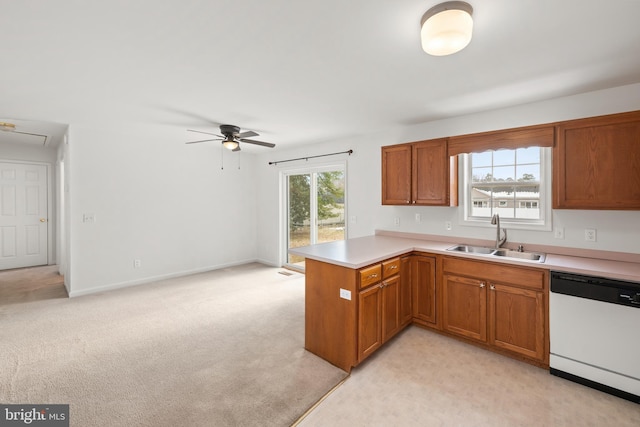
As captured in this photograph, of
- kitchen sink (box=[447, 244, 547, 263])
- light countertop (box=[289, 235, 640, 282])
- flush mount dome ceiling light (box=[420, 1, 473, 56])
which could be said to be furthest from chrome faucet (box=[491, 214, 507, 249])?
flush mount dome ceiling light (box=[420, 1, 473, 56])

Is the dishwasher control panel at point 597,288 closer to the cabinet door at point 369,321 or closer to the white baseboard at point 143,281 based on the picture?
the cabinet door at point 369,321

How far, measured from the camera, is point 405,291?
299cm

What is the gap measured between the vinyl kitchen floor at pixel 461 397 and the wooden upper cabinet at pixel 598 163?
5.02 ft

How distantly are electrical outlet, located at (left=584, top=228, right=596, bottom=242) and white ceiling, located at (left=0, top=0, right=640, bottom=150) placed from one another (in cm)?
131

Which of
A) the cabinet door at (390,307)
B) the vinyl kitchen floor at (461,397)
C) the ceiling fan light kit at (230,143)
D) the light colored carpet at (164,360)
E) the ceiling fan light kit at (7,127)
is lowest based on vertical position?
the vinyl kitchen floor at (461,397)

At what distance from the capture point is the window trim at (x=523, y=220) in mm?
2809

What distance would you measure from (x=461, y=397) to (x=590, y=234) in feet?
6.54

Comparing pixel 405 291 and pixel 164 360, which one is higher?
pixel 405 291

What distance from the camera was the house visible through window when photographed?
9.55 ft

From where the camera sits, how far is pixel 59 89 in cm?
262

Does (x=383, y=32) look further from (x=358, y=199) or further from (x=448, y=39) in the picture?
(x=358, y=199)

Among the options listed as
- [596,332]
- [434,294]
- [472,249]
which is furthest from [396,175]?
[596,332]

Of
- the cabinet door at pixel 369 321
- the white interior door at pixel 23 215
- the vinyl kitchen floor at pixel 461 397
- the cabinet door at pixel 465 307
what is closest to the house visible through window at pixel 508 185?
the cabinet door at pixel 465 307

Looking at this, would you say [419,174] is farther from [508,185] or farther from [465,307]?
[465,307]
